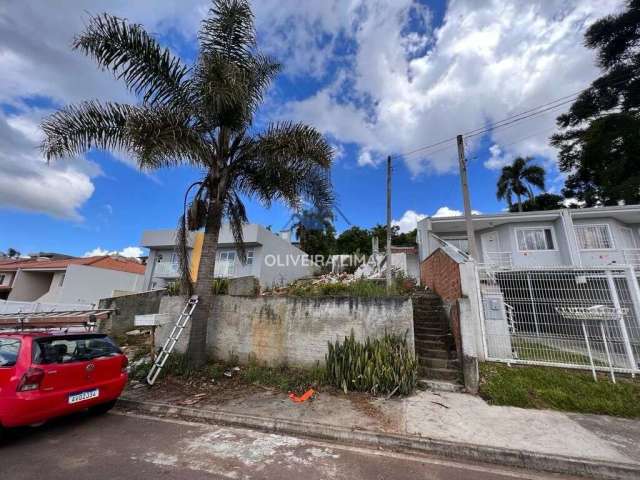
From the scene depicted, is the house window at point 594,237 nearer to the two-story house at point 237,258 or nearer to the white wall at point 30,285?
the two-story house at point 237,258

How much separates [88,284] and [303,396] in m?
23.1

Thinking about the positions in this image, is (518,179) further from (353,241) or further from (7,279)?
(7,279)

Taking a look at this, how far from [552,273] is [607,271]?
3.28ft

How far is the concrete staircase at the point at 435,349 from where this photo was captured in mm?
5782

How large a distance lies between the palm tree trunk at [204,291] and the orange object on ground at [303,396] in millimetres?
2582

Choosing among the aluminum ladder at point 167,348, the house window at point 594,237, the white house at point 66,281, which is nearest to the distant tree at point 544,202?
the house window at point 594,237

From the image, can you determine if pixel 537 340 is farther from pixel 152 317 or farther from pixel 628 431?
pixel 152 317

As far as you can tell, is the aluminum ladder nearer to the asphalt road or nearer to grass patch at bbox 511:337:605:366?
the asphalt road

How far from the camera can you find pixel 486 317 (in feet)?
21.6

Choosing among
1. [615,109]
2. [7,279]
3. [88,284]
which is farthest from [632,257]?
[7,279]

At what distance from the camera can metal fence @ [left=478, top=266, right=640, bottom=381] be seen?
595 centimetres

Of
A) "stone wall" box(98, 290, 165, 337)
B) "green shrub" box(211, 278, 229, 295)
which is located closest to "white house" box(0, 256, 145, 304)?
"stone wall" box(98, 290, 165, 337)

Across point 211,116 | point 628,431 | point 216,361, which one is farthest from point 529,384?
point 211,116

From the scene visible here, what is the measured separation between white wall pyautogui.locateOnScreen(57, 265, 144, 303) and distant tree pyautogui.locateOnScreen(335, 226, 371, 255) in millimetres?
21547
